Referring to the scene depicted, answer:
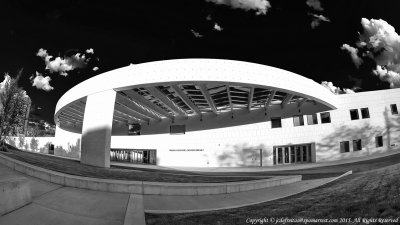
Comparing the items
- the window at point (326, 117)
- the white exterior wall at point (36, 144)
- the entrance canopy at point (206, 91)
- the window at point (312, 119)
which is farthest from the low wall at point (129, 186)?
the white exterior wall at point (36, 144)

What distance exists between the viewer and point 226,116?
1193 inches

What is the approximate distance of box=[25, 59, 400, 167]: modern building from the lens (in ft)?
58.0

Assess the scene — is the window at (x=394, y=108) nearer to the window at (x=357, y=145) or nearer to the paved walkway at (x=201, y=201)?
the window at (x=357, y=145)

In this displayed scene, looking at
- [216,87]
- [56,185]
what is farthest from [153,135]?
[56,185]

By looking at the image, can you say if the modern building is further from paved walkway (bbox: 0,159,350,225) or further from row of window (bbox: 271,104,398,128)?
paved walkway (bbox: 0,159,350,225)

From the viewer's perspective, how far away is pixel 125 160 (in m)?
35.9

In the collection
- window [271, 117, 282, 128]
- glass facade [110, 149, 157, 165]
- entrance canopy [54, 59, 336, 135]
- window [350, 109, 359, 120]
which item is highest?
entrance canopy [54, 59, 336, 135]

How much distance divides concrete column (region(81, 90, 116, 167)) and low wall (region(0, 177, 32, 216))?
12.4 meters

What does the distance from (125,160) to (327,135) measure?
2708 centimetres

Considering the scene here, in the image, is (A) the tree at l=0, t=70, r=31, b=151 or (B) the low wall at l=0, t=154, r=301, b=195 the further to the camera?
(A) the tree at l=0, t=70, r=31, b=151

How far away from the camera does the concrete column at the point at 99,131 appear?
57.9ft

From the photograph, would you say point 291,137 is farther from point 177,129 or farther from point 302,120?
point 177,129

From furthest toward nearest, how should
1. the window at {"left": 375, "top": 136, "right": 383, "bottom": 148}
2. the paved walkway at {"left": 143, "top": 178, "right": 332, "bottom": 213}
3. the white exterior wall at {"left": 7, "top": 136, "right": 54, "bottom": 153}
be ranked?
the white exterior wall at {"left": 7, "top": 136, "right": 54, "bottom": 153} < the window at {"left": 375, "top": 136, "right": 383, "bottom": 148} < the paved walkway at {"left": 143, "top": 178, "right": 332, "bottom": 213}

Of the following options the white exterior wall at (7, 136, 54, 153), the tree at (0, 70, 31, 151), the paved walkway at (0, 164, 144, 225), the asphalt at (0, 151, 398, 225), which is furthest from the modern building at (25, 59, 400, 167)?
the white exterior wall at (7, 136, 54, 153)
